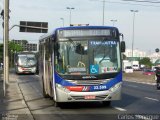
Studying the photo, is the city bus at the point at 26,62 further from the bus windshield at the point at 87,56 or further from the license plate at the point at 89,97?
the license plate at the point at 89,97

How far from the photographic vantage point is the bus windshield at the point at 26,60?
63188mm

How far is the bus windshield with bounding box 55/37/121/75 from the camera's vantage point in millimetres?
17453

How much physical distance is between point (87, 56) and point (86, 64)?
0.30m

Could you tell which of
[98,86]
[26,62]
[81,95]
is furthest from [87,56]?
[26,62]

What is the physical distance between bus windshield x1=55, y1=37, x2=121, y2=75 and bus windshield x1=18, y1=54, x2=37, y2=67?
45.8 m

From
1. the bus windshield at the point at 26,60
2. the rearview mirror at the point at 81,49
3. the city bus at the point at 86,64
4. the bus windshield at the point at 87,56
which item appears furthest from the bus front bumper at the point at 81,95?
the bus windshield at the point at 26,60

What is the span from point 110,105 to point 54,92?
2.56 metres

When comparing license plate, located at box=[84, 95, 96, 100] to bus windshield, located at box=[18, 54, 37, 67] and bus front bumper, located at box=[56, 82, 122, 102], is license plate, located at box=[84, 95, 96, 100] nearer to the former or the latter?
bus front bumper, located at box=[56, 82, 122, 102]

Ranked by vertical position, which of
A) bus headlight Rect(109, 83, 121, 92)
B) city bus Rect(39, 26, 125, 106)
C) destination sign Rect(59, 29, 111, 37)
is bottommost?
bus headlight Rect(109, 83, 121, 92)

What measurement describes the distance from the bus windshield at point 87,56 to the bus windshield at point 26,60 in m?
45.8

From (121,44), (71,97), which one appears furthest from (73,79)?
(121,44)

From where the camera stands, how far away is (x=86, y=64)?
17.5m

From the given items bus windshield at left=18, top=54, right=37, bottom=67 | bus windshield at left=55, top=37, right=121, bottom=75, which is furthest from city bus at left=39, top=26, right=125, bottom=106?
bus windshield at left=18, top=54, right=37, bottom=67

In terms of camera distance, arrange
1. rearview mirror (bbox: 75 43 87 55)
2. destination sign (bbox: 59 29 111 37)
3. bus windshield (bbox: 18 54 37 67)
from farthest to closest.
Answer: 1. bus windshield (bbox: 18 54 37 67)
2. destination sign (bbox: 59 29 111 37)
3. rearview mirror (bbox: 75 43 87 55)
